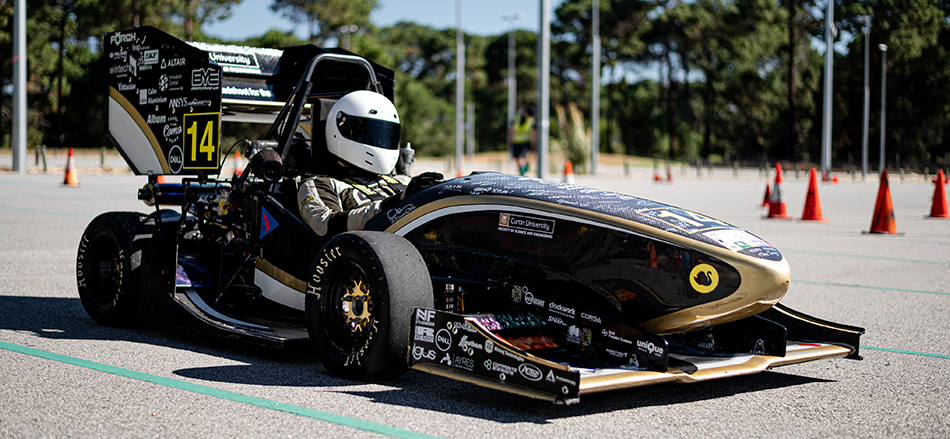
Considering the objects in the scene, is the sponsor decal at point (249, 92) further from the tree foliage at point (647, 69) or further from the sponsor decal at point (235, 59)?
the tree foliage at point (647, 69)

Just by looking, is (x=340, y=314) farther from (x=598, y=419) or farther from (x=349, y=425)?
(x=598, y=419)

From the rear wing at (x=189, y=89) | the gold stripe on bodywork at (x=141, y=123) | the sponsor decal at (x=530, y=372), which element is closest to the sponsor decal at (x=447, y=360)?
the sponsor decal at (x=530, y=372)

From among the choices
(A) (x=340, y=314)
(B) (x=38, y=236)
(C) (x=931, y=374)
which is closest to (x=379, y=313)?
(A) (x=340, y=314)

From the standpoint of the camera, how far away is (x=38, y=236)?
10266 millimetres

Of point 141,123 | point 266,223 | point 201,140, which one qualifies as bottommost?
point 266,223

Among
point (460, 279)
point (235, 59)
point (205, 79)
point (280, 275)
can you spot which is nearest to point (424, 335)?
point (460, 279)

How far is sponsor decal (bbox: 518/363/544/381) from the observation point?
11.3 ft

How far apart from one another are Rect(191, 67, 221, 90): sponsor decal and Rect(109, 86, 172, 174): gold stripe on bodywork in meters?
0.54

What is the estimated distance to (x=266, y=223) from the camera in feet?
17.3

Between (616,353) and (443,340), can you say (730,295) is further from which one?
(443,340)

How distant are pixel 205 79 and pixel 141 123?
30.6 inches

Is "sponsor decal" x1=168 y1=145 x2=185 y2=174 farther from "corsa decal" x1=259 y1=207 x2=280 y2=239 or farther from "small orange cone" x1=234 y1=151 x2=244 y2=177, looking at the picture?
"corsa decal" x1=259 y1=207 x2=280 y2=239

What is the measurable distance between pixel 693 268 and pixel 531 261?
73 centimetres

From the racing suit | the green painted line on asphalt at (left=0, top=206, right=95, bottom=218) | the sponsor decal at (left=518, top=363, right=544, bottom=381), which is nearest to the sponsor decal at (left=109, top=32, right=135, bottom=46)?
the racing suit
